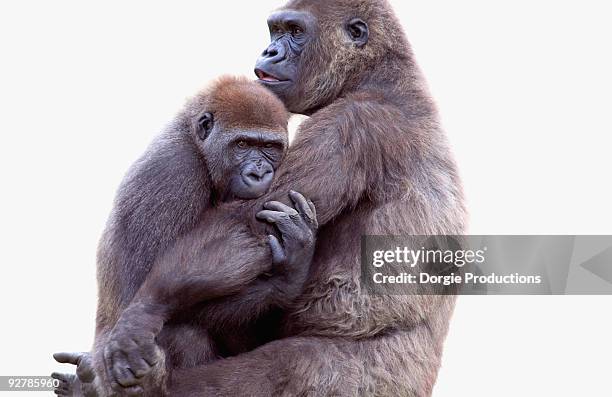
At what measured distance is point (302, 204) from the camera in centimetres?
534

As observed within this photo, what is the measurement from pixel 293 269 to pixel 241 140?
814 millimetres

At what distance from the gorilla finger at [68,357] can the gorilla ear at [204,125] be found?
1.45m

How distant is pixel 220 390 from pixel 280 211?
97cm

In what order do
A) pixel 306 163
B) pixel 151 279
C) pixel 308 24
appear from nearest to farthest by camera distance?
pixel 151 279, pixel 306 163, pixel 308 24

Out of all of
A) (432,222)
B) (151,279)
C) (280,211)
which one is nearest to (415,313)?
(432,222)

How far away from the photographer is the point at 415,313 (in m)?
5.48

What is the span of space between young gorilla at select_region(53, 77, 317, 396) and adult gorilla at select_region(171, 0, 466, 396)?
146mm

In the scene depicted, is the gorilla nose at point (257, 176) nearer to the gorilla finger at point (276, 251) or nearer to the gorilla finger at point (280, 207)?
the gorilla finger at point (280, 207)

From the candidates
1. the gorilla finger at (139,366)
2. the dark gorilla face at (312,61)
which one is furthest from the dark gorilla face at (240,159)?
the gorilla finger at (139,366)

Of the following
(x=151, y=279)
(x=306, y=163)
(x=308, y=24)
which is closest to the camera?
(x=151, y=279)

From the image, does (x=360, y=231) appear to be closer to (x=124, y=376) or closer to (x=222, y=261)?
(x=222, y=261)

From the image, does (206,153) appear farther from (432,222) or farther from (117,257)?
(432,222)

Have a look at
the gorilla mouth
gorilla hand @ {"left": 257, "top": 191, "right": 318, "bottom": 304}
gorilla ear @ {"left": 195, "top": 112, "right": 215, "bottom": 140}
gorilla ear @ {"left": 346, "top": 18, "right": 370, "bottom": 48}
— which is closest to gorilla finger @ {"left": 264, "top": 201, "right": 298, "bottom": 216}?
gorilla hand @ {"left": 257, "top": 191, "right": 318, "bottom": 304}

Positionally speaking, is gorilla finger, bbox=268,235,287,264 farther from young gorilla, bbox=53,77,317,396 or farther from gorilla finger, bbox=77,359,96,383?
gorilla finger, bbox=77,359,96,383
